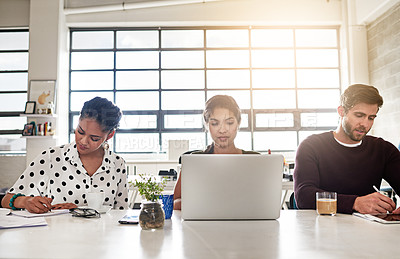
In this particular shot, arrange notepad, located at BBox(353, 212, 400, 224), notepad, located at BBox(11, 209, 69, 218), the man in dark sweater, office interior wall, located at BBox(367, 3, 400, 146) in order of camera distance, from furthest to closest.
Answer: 1. office interior wall, located at BBox(367, 3, 400, 146)
2. the man in dark sweater
3. notepad, located at BBox(11, 209, 69, 218)
4. notepad, located at BBox(353, 212, 400, 224)

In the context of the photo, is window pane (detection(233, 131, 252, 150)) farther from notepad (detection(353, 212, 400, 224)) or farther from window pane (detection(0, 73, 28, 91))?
notepad (detection(353, 212, 400, 224))

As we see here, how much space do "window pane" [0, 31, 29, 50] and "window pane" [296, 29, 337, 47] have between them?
5126 millimetres

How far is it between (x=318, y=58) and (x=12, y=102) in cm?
582

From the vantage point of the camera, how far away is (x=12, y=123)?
21.6 feet

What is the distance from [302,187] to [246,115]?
4.88 meters

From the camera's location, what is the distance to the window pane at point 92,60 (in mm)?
6691

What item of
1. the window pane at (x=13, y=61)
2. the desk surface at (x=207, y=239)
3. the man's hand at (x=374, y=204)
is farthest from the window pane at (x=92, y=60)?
the man's hand at (x=374, y=204)

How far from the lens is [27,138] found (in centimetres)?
615

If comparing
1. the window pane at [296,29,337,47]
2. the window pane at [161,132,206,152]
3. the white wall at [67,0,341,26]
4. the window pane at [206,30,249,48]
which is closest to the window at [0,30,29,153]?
the white wall at [67,0,341,26]

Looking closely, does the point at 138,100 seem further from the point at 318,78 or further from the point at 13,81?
the point at 318,78

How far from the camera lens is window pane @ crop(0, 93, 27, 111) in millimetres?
6574

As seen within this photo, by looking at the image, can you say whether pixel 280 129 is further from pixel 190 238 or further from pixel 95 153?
pixel 190 238

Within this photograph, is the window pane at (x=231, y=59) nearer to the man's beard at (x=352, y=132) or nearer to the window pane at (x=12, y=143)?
the window pane at (x=12, y=143)

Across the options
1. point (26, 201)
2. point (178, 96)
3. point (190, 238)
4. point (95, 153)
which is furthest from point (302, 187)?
point (178, 96)
